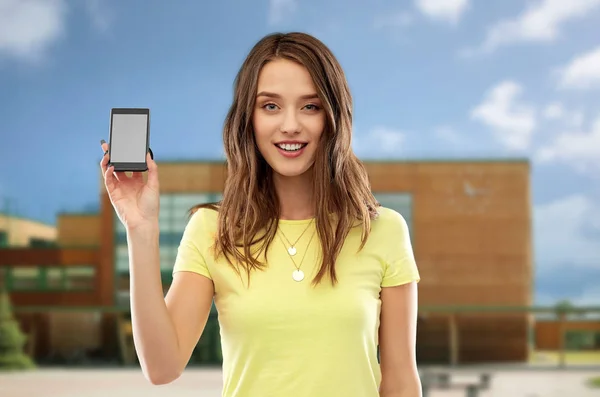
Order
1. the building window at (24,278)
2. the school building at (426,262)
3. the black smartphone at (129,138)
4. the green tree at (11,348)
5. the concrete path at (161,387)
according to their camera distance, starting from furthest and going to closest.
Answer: the building window at (24,278)
the school building at (426,262)
the green tree at (11,348)
the concrete path at (161,387)
the black smartphone at (129,138)

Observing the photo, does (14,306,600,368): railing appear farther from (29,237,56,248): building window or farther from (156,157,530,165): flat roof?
(156,157,530,165): flat roof

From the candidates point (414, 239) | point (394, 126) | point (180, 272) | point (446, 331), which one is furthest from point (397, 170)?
point (180, 272)

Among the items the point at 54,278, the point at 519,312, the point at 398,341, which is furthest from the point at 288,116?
the point at 519,312

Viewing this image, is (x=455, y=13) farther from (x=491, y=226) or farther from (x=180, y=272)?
(x=180, y=272)

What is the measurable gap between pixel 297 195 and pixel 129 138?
A: 256 mm

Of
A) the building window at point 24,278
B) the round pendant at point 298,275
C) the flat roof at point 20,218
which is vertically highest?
the flat roof at point 20,218

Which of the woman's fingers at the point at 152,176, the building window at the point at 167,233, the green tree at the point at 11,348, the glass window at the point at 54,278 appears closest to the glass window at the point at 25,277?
the glass window at the point at 54,278

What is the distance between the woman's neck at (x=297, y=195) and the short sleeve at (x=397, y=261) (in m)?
0.11

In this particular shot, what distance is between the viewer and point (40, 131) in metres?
24.7

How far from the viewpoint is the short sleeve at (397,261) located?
1221mm

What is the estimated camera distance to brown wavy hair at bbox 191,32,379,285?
1.20m

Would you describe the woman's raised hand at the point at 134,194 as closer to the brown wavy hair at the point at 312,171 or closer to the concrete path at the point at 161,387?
the brown wavy hair at the point at 312,171

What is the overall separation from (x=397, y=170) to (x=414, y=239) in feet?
4.09

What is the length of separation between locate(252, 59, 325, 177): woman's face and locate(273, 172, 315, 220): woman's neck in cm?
4
